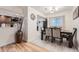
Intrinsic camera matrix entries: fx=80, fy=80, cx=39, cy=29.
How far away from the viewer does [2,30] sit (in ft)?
5.82

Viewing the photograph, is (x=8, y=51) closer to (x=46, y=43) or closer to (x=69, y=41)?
(x=46, y=43)

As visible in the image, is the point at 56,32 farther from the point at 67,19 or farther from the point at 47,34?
the point at 67,19

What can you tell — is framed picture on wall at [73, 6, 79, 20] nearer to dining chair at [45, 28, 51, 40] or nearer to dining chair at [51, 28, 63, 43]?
dining chair at [51, 28, 63, 43]

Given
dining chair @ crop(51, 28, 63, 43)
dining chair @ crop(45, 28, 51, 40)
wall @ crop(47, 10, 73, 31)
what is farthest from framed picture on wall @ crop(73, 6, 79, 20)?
dining chair @ crop(45, 28, 51, 40)

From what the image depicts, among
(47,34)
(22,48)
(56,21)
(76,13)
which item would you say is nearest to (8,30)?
(22,48)

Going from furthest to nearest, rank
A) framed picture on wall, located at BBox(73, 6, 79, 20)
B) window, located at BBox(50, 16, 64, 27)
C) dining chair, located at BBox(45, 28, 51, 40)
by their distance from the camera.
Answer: dining chair, located at BBox(45, 28, 51, 40)
window, located at BBox(50, 16, 64, 27)
framed picture on wall, located at BBox(73, 6, 79, 20)

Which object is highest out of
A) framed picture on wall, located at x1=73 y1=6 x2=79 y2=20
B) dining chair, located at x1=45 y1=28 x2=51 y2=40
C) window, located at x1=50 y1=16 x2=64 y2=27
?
framed picture on wall, located at x1=73 y1=6 x2=79 y2=20

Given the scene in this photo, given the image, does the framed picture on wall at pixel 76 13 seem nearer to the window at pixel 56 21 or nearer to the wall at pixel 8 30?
the window at pixel 56 21

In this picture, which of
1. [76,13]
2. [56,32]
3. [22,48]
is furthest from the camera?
[56,32]

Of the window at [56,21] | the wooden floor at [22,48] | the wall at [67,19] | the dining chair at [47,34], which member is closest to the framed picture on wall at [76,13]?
the wall at [67,19]

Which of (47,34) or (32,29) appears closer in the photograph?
(32,29)

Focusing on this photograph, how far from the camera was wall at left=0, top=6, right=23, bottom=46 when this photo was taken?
1.69 metres

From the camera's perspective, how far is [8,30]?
6.14 ft
